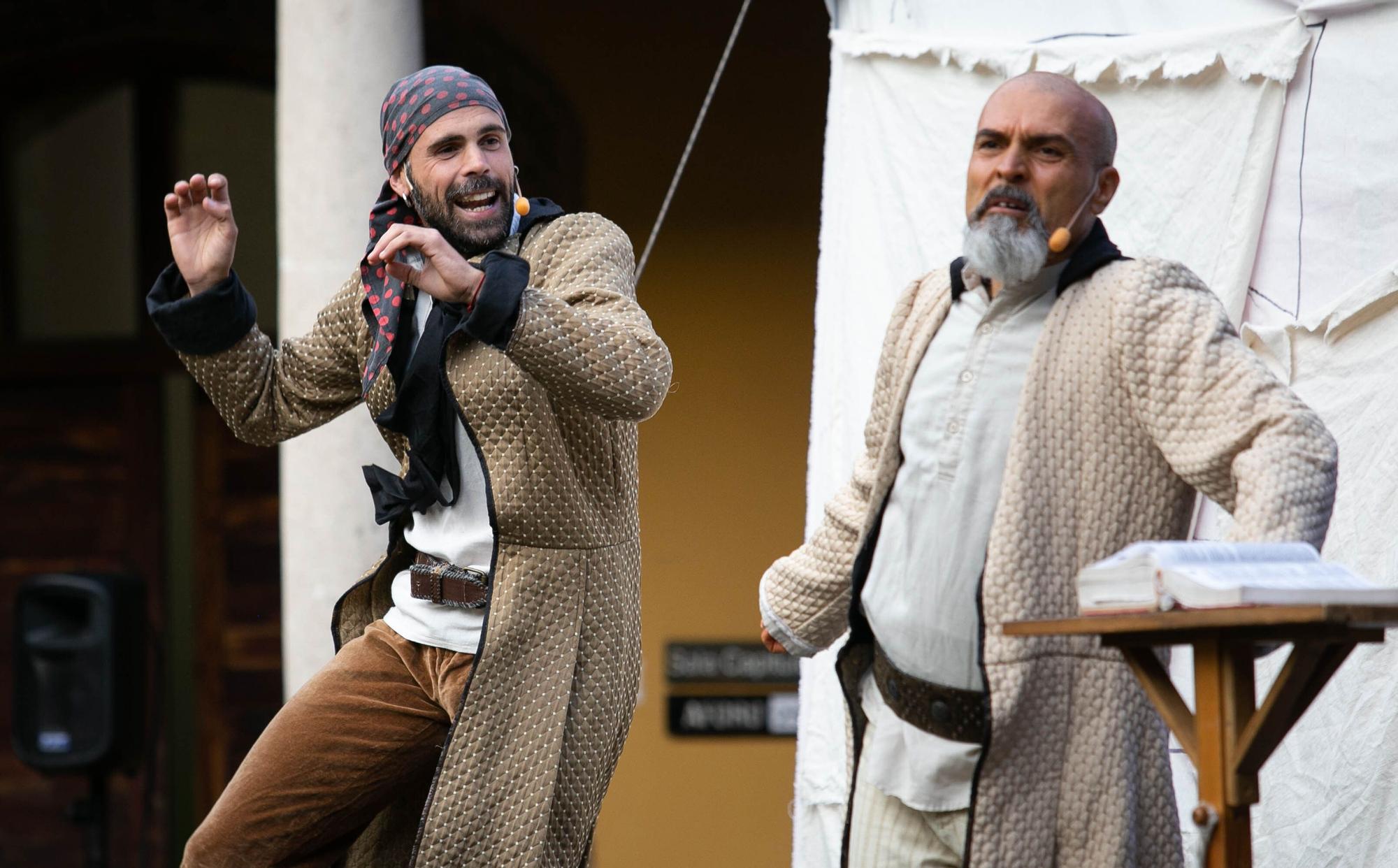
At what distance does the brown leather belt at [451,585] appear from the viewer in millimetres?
2779

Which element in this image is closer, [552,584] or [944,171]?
[552,584]

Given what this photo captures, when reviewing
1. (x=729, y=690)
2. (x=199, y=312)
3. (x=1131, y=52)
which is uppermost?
(x=1131, y=52)

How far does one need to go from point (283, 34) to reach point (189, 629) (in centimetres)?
293

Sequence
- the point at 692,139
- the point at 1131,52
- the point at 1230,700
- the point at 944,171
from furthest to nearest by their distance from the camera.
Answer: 1. the point at 692,139
2. the point at 944,171
3. the point at 1131,52
4. the point at 1230,700

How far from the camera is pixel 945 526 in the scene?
2.36 meters

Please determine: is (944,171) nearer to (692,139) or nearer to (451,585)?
(692,139)

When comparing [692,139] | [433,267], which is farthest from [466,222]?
[692,139]

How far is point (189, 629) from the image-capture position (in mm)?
6777

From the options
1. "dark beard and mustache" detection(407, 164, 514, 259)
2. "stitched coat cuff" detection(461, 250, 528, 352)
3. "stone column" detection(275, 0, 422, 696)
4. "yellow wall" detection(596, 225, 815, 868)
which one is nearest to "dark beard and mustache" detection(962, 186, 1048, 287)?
"stitched coat cuff" detection(461, 250, 528, 352)

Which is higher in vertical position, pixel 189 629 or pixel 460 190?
pixel 460 190

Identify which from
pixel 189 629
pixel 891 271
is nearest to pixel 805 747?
pixel 891 271

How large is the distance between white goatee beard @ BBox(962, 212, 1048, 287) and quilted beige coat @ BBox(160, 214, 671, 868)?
0.51 meters

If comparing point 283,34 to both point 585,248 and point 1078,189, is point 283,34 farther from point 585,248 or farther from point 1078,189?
point 1078,189

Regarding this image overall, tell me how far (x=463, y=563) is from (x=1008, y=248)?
3.37 feet
